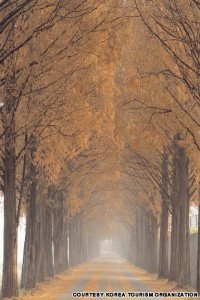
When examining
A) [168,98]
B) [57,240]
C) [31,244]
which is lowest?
[57,240]

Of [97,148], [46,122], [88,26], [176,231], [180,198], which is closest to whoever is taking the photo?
[88,26]

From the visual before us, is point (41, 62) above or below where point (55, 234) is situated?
above

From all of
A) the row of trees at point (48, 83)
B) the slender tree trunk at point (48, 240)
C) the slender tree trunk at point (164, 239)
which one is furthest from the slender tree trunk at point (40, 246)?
the slender tree trunk at point (164, 239)

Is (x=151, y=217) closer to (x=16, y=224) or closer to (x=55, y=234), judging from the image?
(x=55, y=234)

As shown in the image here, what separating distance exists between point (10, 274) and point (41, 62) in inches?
308

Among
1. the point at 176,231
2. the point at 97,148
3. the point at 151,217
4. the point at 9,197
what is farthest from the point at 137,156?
the point at 151,217

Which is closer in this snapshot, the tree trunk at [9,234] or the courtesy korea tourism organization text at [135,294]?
the tree trunk at [9,234]

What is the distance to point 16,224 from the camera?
2241 cm

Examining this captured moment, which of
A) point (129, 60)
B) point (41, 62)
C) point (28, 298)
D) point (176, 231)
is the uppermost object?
point (129, 60)

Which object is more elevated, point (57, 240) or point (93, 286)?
point (57, 240)

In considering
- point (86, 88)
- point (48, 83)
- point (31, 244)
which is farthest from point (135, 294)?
point (48, 83)

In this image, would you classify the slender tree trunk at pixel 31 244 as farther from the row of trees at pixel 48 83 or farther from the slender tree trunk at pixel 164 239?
the slender tree trunk at pixel 164 239

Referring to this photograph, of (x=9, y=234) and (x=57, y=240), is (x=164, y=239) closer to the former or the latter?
(x=57, y=240)

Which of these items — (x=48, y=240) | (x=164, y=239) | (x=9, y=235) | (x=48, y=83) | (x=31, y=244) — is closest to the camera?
(x=48, y=83)
